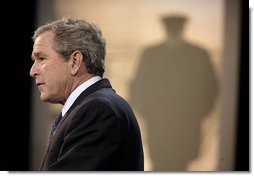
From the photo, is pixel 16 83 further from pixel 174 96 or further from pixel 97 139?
pixel 97 139

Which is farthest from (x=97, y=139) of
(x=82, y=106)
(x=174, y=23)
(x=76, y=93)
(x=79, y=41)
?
(x=174, y=23)

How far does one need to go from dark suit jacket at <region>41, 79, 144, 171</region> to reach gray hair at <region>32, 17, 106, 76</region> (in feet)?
0.68

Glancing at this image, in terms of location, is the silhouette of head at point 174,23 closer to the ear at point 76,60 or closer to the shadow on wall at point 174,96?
the shadow on wall at point 174,96

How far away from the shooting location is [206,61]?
13.4 feet

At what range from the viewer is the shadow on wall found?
4062mm

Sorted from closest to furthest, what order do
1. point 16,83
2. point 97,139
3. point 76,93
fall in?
1. point 97,139
2. point 76,93
3. point 16,83

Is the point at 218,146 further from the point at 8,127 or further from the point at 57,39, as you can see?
the point at 57,39

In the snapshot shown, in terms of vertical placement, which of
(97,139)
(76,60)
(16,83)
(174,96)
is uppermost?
(76,60)

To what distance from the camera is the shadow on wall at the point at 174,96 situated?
160 inches

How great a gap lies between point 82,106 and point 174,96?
83.3 inches

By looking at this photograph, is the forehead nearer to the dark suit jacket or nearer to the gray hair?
the gray hair

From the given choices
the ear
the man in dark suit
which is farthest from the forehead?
the ear

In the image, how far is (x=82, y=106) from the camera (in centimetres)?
202

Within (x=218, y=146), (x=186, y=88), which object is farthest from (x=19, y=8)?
(x=218, y=146)
